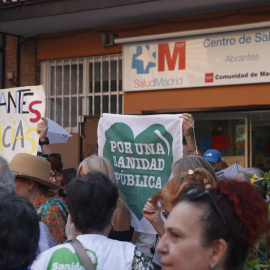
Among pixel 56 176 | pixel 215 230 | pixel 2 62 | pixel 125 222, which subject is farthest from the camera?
pixel 2 62

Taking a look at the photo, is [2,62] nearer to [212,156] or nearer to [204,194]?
[212,156]

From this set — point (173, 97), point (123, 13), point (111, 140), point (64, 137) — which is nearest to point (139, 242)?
point (111, 140)

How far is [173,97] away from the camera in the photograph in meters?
8.48

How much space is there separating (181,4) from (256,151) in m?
2.84

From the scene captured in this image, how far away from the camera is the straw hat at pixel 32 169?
3.74 meters

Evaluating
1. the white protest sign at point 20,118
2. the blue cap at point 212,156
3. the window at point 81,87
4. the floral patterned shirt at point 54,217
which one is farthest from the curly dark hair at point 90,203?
the window at point 81,87

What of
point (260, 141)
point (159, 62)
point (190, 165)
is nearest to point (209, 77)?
point (159, 62)

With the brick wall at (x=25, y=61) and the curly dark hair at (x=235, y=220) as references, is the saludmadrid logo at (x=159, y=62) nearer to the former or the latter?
the brick wall at (x=25, y=61)

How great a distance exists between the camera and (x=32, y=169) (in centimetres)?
378

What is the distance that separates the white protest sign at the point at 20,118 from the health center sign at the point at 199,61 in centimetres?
365

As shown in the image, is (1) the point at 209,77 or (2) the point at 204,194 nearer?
(2) the point at 204,194

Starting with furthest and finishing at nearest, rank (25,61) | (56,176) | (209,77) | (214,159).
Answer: (25,61) → (209,77) → (214,159) → (56,176)

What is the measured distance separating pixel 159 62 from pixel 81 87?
6.32ft

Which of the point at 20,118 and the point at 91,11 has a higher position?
the point at 91,11
